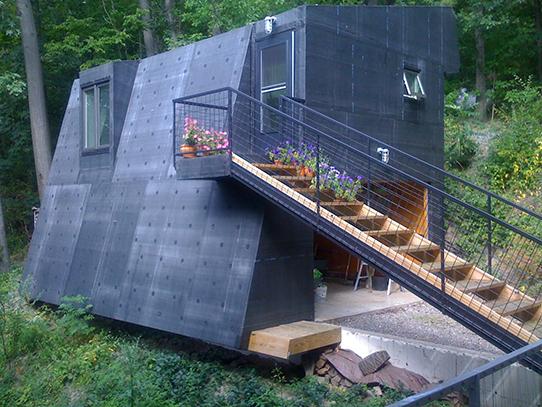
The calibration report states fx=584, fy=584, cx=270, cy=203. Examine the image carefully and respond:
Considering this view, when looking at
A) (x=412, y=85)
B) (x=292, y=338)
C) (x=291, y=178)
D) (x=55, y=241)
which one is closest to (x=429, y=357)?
(x=292, y=338)

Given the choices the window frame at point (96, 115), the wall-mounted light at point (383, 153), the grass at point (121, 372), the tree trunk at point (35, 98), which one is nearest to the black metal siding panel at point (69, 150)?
the window frame at point (96, 115)

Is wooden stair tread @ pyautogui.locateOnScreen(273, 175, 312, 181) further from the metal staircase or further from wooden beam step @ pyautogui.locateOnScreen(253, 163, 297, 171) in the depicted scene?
wooden beam step @ pyautogui.locateOnScreen(253, 163, 297, 171)

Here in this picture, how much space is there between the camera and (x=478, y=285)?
21.5 ft

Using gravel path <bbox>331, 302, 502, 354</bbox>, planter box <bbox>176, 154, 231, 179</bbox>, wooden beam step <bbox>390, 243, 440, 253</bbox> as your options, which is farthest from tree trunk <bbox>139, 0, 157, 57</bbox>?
wooden beam step <bbox>390, 243, 440, 253</bbox>

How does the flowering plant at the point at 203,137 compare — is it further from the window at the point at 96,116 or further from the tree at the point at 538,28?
the tree at the point at 538,28

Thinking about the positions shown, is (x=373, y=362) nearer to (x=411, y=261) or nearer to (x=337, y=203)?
(x=411, y=261)

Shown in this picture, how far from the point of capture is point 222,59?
9.32 metres

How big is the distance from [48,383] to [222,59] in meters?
5.65

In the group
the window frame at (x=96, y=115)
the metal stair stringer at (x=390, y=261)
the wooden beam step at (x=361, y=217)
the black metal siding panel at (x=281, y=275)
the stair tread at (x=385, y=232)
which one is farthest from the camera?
the window frame at (x=96, y=115)

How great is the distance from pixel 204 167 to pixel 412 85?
17.3ft

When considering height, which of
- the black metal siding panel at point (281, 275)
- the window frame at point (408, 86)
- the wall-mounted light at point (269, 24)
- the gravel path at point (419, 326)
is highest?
the wall-mounted light at point (269, 24)

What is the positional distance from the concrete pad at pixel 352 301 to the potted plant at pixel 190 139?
303 centimetres

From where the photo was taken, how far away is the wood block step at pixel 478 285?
6.36 m

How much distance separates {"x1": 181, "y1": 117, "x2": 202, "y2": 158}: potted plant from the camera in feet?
26.6
